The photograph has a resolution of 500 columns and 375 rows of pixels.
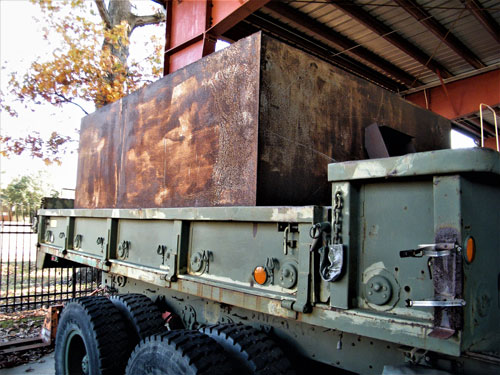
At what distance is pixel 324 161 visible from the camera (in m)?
3.19

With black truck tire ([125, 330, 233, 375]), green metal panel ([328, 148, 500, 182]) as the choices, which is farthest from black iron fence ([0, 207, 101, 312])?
green metal panel ([328, 148, 500, 182])

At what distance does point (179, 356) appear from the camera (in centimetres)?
229

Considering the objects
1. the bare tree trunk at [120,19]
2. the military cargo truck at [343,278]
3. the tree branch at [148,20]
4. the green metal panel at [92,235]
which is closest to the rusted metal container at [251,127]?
the military cargo truck at [343,278]

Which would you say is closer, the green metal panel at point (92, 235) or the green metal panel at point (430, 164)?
the green metal panel at point (430, 164)

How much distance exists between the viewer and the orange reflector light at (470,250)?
1.64 m

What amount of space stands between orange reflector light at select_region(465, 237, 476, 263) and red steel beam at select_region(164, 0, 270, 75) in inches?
166

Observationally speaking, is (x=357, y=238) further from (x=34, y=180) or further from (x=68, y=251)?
(x=34, y=180)

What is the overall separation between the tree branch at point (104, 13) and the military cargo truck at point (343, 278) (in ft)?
35.2

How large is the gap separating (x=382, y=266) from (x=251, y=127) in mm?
1369

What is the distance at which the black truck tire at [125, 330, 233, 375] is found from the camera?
2.22 meters

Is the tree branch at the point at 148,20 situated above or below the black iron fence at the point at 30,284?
above

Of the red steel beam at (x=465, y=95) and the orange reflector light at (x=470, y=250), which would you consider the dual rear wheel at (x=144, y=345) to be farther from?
the red steel beam at (x=465, y=95)

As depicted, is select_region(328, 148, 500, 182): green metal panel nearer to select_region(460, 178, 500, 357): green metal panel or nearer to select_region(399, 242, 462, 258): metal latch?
select_region(460, 178, 500, 357): green metal panel

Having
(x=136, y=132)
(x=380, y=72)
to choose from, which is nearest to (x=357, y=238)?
(x=136, y=132)
